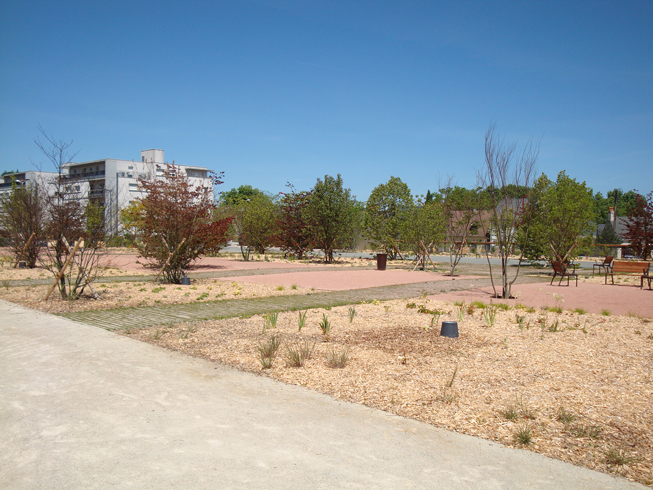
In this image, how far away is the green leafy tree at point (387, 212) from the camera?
30.0 m

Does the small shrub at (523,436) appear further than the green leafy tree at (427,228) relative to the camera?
No

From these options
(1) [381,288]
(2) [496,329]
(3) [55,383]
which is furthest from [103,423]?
(1) [381,288]

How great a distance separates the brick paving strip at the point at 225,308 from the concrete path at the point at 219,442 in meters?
3.35

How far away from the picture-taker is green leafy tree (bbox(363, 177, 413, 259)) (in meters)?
30.0

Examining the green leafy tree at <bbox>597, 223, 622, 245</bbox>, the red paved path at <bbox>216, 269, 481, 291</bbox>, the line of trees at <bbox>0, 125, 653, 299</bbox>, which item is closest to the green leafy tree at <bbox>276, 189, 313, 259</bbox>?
the line of trees at <bbox>0, 125, 653, 299</bbox>

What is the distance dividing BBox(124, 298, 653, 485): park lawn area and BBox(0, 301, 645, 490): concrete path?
0.33 meters

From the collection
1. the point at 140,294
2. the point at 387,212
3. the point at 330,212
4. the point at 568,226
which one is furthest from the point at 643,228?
the point at 140,294

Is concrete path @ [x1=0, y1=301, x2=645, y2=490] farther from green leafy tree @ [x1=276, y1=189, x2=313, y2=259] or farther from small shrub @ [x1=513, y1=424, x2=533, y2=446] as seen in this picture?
Answer: green leafy tree @ [x1=276, y1=189, x2=313, y2=259]

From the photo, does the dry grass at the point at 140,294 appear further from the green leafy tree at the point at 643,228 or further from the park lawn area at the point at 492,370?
the green leafy tree at the point at 643,228

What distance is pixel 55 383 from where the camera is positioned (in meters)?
5.12

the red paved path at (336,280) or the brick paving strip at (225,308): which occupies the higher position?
the red paved path at (336,280)

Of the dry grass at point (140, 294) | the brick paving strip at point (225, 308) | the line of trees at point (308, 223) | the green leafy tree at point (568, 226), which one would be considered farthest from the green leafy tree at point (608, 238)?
the dry grass at point (140, 294)

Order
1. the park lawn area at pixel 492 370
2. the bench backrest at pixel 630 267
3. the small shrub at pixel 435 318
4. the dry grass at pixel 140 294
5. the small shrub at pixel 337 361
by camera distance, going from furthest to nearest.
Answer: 1. the bench backrest at pixel 630 267
2. the dry grass at pixel 140 294
3. the small shrub at pixel 435 318
4. the small shrub at pixel 337 361
5. the park lawn area at pixel 492 370

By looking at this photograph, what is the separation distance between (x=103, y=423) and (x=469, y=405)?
319cm
